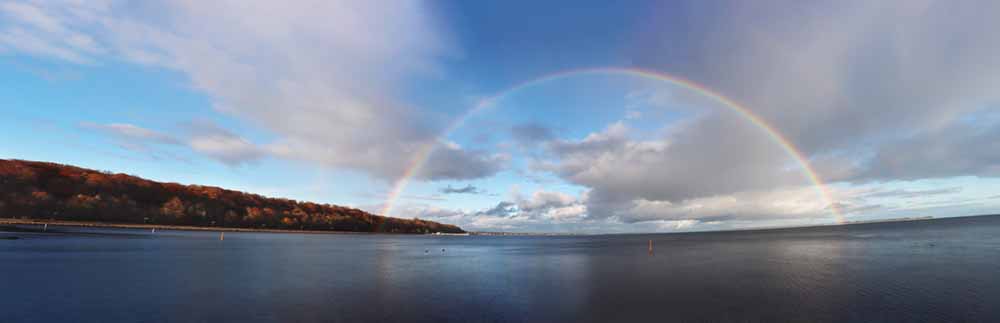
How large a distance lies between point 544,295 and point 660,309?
896cm

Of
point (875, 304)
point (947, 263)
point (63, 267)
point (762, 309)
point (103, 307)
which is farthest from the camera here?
point (947, 263)

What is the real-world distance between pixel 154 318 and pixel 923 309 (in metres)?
43.5

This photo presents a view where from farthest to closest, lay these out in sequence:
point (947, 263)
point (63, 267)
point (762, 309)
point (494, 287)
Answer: point (947, 263), point (63, 267), point (494, 287), point (762, 309)

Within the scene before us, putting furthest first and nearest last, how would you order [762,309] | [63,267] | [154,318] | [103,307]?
[63,267] < [762,309] < [103,307] < [154,318]

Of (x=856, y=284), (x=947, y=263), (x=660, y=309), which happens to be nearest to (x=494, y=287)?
(x=660, y=309)

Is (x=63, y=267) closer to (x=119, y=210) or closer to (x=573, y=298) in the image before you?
(x=573, y=298)

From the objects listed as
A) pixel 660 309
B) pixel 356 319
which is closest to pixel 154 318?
pixel 356 319

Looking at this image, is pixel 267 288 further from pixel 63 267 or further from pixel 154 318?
pixel 63 267

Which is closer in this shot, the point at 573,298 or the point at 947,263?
the point at 573,298

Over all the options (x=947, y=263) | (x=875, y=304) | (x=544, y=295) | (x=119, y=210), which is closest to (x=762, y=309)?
(x=875, y=304)

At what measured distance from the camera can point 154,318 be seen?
68.7 ft

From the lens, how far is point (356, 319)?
21438 millimetres

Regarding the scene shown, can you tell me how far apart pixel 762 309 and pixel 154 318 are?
33270 millimetres

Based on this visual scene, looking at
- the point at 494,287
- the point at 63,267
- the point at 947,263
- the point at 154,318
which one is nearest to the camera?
the point at 154,318
